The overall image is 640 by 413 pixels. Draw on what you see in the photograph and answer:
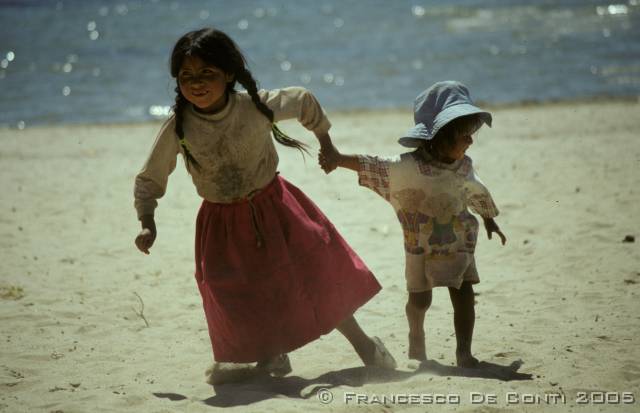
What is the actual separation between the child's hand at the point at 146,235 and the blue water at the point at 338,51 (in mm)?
9222

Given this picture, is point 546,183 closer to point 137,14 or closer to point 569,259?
point 569,259

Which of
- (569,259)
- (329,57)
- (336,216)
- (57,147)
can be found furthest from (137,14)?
(569,259)

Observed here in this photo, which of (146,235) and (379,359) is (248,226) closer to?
(146,235)

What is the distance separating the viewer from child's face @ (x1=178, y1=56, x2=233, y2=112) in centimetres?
335

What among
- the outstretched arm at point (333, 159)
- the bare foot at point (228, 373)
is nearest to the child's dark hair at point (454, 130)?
the outstretched arm at point (333, 159)

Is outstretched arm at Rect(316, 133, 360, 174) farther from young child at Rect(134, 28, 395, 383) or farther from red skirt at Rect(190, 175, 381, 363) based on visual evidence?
red skirt at Rect(190, 175, 381, 363)

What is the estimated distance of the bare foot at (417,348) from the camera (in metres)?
→ 3.86

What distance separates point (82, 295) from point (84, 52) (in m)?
14.6

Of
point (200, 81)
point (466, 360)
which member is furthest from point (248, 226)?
point (466, 360)

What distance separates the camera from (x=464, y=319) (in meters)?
3.68

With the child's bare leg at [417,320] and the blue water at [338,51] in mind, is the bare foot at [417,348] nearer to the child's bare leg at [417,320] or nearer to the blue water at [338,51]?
the child's bare leg at [417,320]

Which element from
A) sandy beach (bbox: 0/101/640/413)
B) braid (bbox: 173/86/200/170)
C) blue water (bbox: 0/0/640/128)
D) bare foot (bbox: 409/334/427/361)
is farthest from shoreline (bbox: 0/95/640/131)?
braid (bbox: 173/86/200/170)

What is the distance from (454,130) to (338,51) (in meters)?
14.2

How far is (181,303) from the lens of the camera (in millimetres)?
4902
